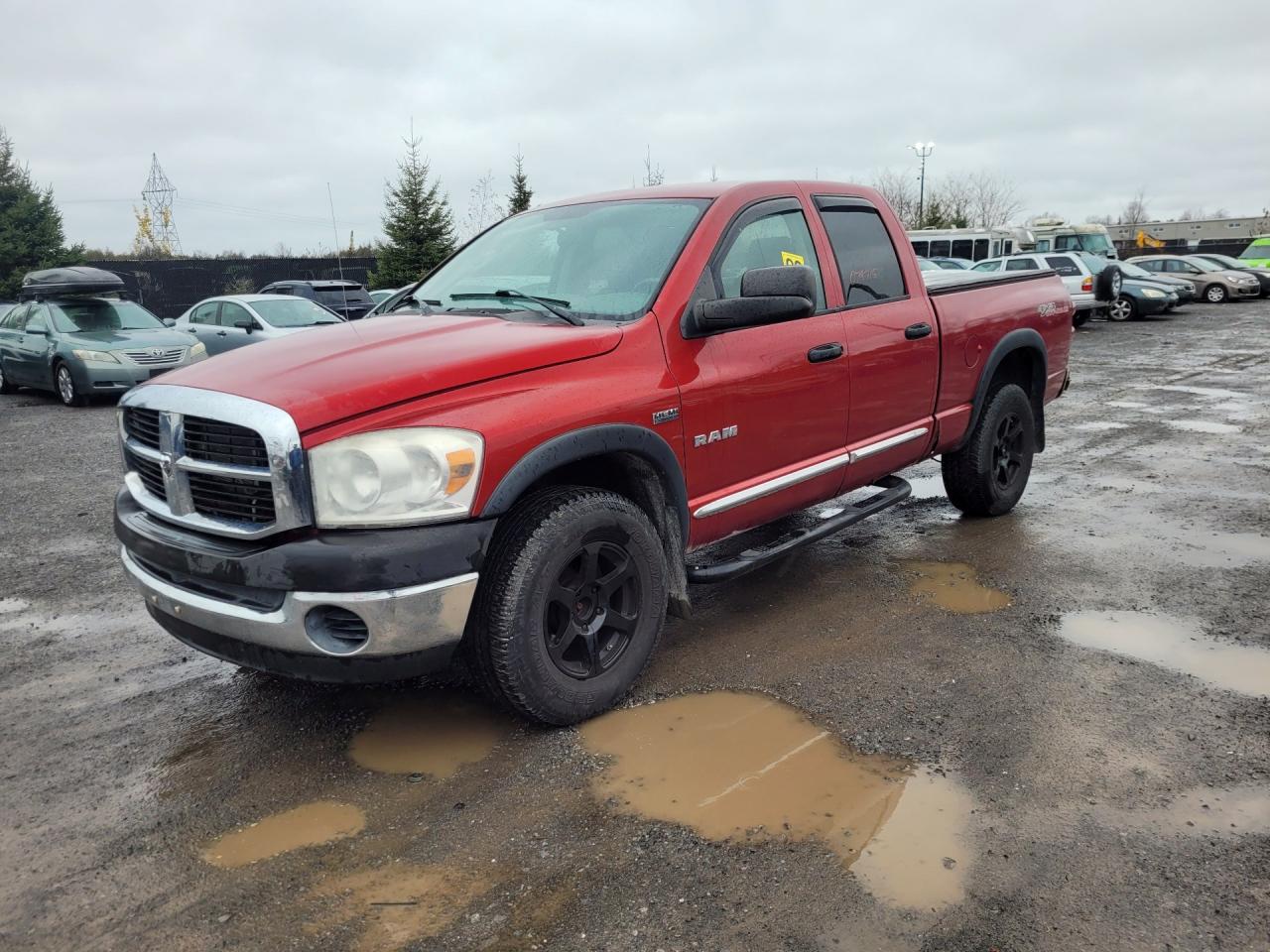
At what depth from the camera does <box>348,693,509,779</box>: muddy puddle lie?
3332 millimetres

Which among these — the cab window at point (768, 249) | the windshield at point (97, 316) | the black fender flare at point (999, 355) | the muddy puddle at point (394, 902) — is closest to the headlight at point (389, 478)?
the muddy puddle at point (394, 902)

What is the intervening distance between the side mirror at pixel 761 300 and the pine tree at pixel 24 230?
32.2 meters

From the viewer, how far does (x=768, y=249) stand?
4336 mm

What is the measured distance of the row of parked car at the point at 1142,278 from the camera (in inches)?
839

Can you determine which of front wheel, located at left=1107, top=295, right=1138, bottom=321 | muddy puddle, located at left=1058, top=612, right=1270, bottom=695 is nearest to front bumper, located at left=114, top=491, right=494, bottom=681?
muddy puddle, located at left=1058, top=612, right=1270, bottom=695

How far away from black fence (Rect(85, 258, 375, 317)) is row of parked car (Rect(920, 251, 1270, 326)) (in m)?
19.8

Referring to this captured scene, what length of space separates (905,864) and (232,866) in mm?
1878

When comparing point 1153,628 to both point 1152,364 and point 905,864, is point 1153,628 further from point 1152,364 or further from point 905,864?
point 1152,364

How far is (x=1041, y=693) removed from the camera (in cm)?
368

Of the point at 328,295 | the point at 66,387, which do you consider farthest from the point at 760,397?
the point at 328,295

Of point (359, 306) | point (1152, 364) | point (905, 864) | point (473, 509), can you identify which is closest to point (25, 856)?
point (473, 509)

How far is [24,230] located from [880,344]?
3360 cm

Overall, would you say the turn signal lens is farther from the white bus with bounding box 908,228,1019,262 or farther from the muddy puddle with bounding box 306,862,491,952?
the white bus with bounding box 908,228,1019,262

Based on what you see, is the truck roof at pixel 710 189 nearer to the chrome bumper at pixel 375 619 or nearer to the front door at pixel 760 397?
the front door at pixel 760 397
